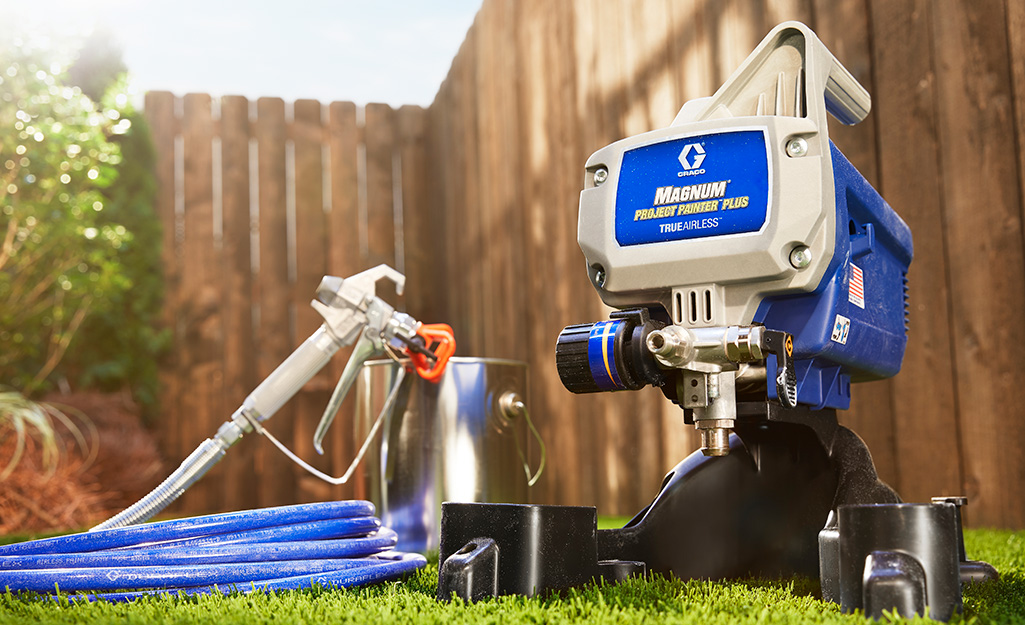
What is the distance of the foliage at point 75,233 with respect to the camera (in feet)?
11.0

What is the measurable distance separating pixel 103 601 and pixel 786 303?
87 cm

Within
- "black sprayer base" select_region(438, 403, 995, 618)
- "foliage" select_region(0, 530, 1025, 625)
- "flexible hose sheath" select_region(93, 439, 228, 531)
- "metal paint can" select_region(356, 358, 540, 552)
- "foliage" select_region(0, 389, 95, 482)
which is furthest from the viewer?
"foliage" select_region(0, 389, 95, 482)

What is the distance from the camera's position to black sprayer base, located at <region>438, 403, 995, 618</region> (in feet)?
3.29

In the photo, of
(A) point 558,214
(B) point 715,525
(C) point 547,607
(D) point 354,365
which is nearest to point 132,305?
(A) point 558,214

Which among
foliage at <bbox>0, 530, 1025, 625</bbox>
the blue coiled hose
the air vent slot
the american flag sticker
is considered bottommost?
foliage at <bbox>0, 530, 1025, 625</bbox>

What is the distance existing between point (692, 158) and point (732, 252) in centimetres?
13

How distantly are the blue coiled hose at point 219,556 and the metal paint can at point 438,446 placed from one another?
11.8 inches

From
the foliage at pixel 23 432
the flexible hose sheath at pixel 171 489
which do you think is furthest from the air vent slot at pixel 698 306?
the foliage at pixel 23 432

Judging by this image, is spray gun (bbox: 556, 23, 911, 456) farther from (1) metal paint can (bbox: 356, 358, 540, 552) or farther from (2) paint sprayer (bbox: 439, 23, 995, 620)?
(1) metal paint can (bbox: 356, 358, 540, 552)

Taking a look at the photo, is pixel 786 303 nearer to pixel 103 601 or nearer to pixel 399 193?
pixel 103 601

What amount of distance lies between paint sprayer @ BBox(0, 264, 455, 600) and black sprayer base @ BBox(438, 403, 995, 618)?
25 cm

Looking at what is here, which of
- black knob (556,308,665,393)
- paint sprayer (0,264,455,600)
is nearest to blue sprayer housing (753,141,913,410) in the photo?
black knob (556,308,665,393)

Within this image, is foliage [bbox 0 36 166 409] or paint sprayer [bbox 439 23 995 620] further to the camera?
foliage [bbox 0 36 166 409]

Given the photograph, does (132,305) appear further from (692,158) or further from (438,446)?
(692,158)
